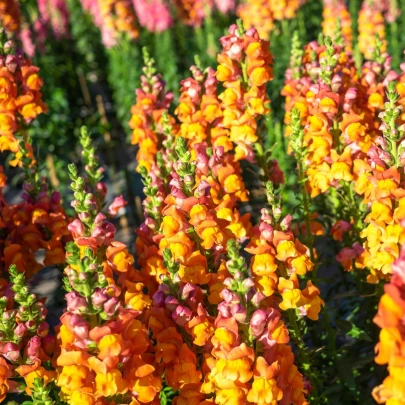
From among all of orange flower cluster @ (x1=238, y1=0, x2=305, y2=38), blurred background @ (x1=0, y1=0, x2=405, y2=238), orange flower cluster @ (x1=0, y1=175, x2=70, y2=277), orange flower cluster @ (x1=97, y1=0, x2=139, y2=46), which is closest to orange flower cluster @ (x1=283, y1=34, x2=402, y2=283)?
orange flower cluster @ (x1=0, y1=175, x2=70, y2=277)

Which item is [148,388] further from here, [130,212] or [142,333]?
[130,212]

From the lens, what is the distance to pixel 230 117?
3.38 meters

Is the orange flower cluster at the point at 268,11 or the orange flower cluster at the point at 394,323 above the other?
the orange flower cluster at the point at 268,11

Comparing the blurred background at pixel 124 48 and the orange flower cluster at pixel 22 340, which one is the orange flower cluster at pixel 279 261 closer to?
the orange flower cluster at pixel 22 340

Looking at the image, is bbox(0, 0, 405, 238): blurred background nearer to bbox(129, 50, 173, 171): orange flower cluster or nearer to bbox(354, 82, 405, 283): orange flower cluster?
bbox(129, 50, 173, 171): orange flower cluster

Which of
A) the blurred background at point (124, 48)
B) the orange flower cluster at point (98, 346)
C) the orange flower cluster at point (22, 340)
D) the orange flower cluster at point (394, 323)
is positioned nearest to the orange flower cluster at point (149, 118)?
the orange flower cluster at point (22, 340)

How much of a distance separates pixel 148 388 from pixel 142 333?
7.9 inches

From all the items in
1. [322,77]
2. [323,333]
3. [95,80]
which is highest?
[95,80]

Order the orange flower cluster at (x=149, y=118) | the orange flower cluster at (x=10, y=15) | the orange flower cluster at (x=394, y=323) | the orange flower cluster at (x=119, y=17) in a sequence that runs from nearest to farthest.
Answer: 1. the orange flower cluster at (x=394, y=323)
2. the orange flower cluster at (x=149, y=118)
3. the orange flower cluster at (x=10, y=15)
4. the orange flower cluster at (x=119, y=17)

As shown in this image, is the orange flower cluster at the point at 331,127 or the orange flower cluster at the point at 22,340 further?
the orange flower cluster at the point at 331,127

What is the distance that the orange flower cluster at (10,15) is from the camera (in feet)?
23.5

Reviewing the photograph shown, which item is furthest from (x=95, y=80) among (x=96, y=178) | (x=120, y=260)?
(x=120, y=260)

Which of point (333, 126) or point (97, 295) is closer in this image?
point (97, 295)

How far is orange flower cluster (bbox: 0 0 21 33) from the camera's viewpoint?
717 centimetres
